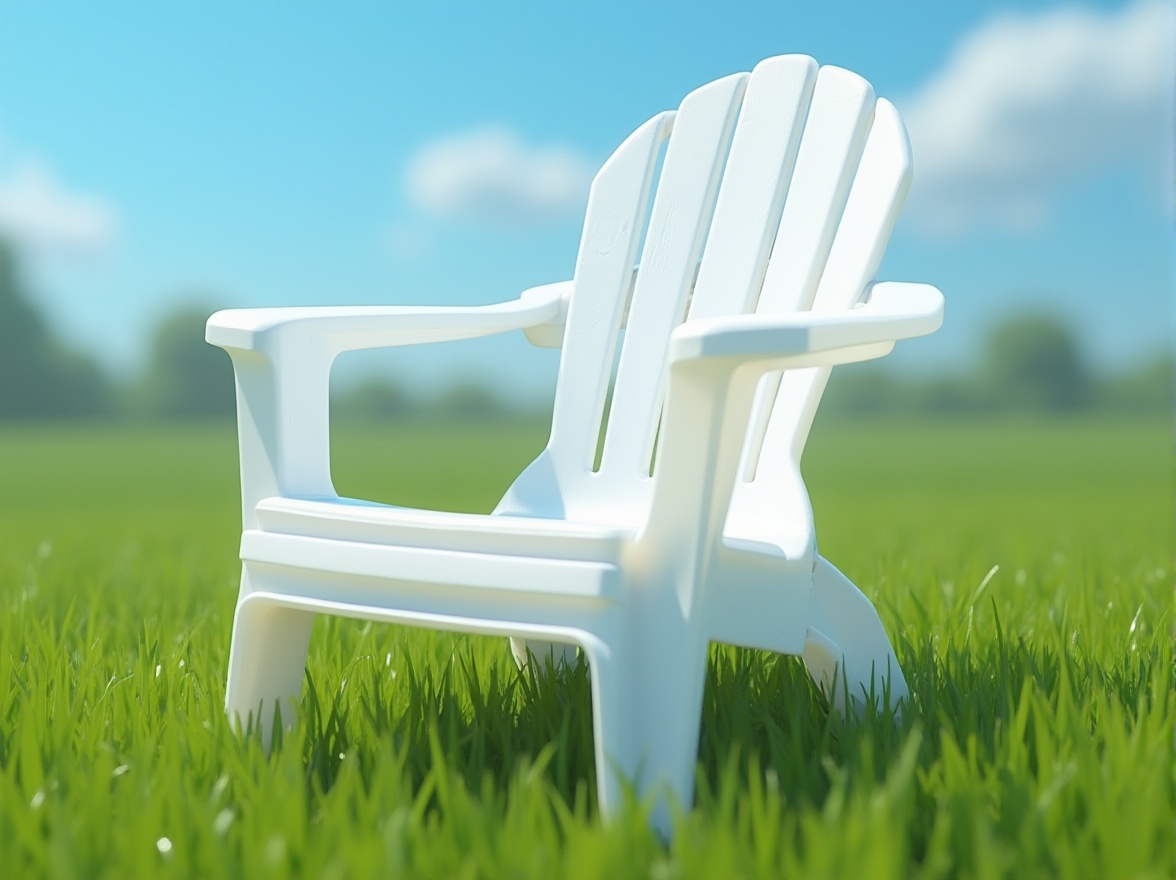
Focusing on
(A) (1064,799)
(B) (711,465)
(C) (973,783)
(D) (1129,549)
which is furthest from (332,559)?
(D) (1129,549)

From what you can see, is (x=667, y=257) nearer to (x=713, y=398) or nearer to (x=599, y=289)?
(x=599, y=289)

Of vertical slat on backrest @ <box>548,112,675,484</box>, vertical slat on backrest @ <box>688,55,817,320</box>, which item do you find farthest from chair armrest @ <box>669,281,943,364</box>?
vertical slat on backrest @ <box>548,112,675,484</box>

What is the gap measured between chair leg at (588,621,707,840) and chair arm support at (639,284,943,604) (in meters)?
0.09

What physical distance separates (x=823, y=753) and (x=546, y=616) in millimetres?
483

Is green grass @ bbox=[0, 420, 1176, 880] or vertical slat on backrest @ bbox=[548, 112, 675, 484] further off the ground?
vertical slat on backrest @ bbox=[548, 112, 675, 484]

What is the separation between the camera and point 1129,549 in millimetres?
4305

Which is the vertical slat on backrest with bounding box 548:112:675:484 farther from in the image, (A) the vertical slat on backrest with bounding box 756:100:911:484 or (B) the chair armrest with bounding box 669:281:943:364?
(B) the chair armrest with bounding box 669:281:943:364

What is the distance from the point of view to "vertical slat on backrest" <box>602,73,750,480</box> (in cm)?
227

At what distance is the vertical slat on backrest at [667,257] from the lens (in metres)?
2.27

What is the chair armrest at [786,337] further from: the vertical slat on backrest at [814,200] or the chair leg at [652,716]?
the vertical slat on backrest at [814,200]

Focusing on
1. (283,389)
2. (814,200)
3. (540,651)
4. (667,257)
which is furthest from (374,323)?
(814,200)

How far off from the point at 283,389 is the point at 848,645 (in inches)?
40.1

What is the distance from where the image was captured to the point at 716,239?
2293 millimetres

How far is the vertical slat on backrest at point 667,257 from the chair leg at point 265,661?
2.21 feet
